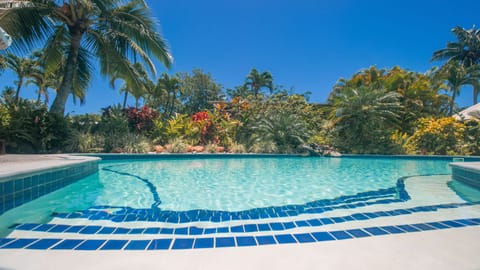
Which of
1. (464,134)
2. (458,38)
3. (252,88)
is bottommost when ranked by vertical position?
(464,134)

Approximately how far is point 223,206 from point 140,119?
10.5 metres

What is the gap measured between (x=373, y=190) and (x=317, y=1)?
14109 mm

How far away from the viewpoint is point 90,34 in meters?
10.4

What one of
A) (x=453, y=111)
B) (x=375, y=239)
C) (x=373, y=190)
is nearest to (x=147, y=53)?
(x=373, y=190)

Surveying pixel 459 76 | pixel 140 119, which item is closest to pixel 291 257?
pixel 140 119

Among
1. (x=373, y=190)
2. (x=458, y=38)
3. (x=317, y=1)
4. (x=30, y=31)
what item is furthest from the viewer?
(x=458, y=38)

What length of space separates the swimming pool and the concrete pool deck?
23 cm

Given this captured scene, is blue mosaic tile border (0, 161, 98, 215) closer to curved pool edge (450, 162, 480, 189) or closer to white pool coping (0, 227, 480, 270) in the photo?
white pool coping (0, 227, 480, 270)

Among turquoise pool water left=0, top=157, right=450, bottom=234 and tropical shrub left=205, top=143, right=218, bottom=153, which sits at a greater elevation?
tropical shrub left=205, top=143, right=218, bottom=153

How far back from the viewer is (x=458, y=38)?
25594mm

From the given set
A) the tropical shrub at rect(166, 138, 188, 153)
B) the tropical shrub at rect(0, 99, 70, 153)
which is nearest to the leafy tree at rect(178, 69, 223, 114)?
the tropical shrub at rect(166, 138, 188, 153)

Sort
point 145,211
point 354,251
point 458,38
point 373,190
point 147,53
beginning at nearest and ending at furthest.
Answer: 1. point 354,251
2. point 145,211
3. point 373,190
4. point 147,53
5. point 458,38

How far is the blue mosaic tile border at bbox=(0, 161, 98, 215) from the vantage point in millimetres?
3162

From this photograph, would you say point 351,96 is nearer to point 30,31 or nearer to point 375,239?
point 375,239
